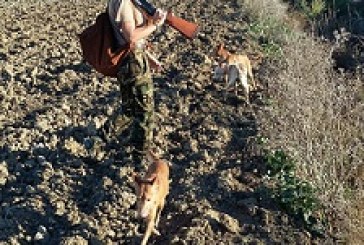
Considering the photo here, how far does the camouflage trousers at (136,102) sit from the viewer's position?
18.9ft

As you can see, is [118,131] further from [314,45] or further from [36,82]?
[314,45]

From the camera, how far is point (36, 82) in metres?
8.05

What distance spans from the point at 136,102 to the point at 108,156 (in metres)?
→ 0.85

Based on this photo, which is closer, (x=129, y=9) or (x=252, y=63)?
(x=129, y=9)

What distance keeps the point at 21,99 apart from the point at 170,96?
1.81m

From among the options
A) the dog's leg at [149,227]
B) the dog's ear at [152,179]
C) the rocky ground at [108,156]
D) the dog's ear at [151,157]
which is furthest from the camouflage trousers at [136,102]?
the dog's leg at [149,227]

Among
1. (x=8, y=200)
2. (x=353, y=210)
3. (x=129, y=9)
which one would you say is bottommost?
(x=8, y=200)

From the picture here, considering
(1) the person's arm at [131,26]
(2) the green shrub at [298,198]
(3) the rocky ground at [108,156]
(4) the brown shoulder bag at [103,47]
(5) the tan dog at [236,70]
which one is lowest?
(3) the rocky ground at [108,156]

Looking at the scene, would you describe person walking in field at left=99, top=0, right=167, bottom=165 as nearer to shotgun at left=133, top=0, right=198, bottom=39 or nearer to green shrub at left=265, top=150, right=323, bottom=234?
shotgun at left=133, top=0, right=198, bottom=39

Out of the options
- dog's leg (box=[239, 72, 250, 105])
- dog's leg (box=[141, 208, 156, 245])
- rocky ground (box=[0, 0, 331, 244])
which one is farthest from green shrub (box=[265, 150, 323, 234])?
dog's leg (box=[239, 72, 250, 105])

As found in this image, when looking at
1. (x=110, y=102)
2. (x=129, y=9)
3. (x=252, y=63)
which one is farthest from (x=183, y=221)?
(x=252, y=63)

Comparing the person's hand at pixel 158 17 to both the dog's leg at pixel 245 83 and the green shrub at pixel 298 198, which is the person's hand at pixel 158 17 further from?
the dog's leg at pixel 245 83

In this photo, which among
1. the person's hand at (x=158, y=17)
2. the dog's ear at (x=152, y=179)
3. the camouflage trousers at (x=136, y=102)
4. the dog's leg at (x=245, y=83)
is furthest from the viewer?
the dog's leg at (x=245, y=83)

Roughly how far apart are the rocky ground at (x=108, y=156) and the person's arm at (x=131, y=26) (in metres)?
1.41
